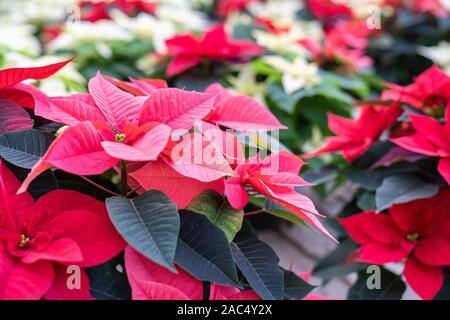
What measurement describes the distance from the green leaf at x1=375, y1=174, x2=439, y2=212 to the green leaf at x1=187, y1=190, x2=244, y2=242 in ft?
0.72

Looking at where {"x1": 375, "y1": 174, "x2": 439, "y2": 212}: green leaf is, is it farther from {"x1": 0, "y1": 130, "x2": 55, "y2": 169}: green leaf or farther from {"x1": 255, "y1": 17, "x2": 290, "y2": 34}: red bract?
{"x1": 255, "y1": 17, "x2": 290, "y2": 34}: red bract

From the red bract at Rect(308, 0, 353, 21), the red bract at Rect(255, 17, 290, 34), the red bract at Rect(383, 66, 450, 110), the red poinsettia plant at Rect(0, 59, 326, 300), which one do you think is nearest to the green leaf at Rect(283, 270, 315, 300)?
the red poinsettia plant at Rect(0, 59, 326, 300)

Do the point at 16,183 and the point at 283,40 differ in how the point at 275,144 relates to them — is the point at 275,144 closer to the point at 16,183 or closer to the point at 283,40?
the point at 16,183

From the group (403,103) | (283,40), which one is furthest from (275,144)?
(283,40)

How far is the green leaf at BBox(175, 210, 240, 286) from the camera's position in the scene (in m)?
0.51

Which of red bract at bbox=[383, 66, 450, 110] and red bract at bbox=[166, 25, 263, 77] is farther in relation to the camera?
red bract at bbox=[166, 25, 263, 77]

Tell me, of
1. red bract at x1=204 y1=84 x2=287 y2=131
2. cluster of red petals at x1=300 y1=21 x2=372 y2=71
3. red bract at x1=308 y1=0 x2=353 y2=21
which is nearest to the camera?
red bract at x1=204 y1=84 x2=287 y2=131

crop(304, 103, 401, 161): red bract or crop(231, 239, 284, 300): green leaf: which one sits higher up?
crop(231, 239, 284, 300): green leaf

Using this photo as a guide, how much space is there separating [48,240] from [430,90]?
1.92 ft

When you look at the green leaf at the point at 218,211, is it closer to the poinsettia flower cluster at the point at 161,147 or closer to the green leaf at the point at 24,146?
the poinsettia flower cluster at the point at 161,147

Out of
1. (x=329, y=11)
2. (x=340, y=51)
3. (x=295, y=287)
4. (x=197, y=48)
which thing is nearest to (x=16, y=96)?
(x=295, y=287)

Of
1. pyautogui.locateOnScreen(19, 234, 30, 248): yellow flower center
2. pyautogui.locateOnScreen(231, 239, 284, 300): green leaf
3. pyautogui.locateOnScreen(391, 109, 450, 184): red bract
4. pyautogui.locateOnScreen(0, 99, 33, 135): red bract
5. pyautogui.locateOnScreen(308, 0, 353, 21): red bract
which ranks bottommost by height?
pyautogui.locateOnScreen(308, 0, 353, 21): red bract

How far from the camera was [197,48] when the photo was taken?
1212 millimetres
